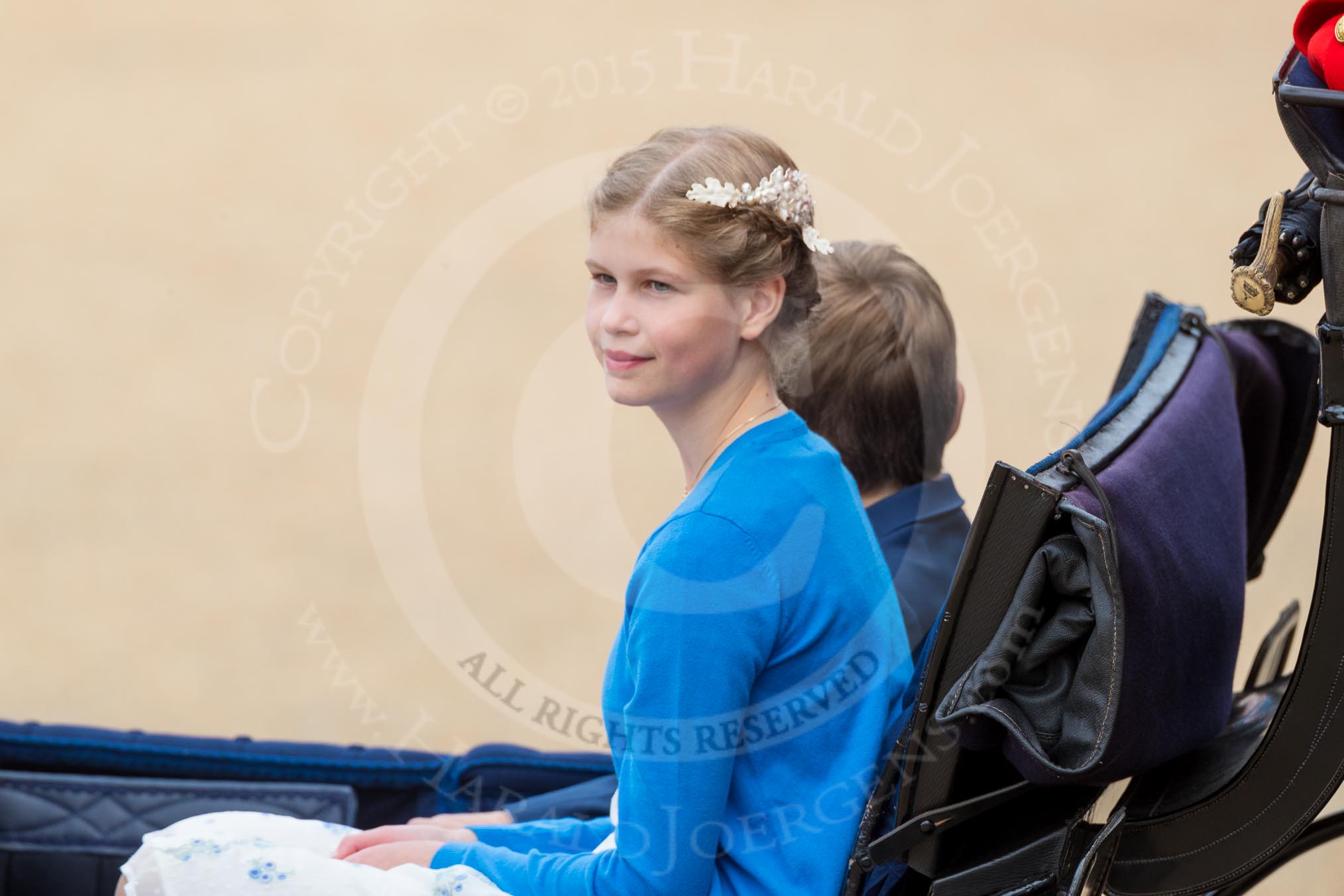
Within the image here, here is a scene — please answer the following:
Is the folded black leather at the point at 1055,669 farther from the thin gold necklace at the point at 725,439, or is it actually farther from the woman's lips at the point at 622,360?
the woman's lips at the point at 622,360

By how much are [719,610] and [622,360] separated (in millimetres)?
317

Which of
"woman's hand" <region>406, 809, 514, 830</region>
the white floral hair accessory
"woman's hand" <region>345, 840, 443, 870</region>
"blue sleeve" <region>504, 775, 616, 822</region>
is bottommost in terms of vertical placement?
"woman's hand" <region>345, 840, 443, 870</region>

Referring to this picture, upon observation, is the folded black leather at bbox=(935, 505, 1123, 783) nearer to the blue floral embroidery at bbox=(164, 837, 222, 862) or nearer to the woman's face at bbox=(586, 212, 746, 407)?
the woman's face at bbox=(586, 212, 746, 407)

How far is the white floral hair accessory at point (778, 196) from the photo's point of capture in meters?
1.48

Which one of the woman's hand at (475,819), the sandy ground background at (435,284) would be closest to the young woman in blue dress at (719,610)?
the woman's hand at (475,819)

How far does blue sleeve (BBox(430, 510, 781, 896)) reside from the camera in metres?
1.37

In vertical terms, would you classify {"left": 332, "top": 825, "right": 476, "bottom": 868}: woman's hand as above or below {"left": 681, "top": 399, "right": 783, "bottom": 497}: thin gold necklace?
below

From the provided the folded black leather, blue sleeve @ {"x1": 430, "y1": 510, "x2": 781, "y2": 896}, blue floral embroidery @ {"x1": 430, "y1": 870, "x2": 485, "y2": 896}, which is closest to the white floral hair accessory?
blue sleeve @ {"x1": 430, "y1": 510, "x2": 781, "y2": 896}

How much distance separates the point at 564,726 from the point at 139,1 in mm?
6236

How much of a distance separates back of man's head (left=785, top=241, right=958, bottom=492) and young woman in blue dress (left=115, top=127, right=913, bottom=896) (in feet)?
1.32

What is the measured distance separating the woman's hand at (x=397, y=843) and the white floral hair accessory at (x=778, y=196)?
786mm

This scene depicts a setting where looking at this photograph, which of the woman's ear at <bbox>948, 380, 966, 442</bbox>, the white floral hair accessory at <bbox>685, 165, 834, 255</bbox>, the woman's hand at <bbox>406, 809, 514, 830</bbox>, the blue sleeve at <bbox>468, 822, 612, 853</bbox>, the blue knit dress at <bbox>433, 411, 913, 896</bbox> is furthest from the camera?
the woman's ear at <bbox>948, 380, 966, 442</bbox>

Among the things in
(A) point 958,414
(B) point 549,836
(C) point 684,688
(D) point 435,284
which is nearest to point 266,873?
(B) point 549,836

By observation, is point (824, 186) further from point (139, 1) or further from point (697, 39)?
point (139, 1)
